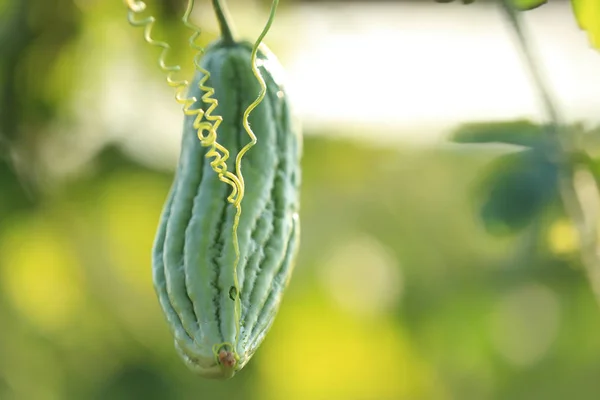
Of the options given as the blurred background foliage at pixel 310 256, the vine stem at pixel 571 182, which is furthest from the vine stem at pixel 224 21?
the blurred background foliage at pixel 310 256

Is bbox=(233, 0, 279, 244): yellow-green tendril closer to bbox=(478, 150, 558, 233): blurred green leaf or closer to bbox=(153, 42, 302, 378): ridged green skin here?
bbox=(153, 42, 302, 378): ridged green skin

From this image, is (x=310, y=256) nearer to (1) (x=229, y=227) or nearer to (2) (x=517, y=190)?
(2) (x=517, y=190)

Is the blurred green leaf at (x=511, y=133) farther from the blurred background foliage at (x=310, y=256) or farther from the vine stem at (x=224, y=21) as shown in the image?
the vine stem at (x=224, y=21)

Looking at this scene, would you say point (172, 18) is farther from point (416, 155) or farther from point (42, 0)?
point (416, 155)

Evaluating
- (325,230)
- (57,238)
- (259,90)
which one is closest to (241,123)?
(259,90)

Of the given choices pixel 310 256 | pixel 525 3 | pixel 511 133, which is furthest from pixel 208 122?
pixel 310 256

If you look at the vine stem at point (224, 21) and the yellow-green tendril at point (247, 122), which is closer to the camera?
the yellow-green tendril at point (247, 122)
